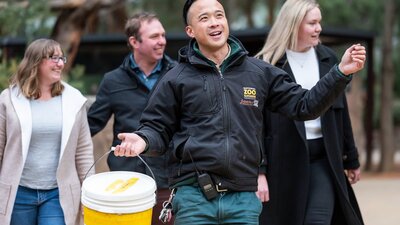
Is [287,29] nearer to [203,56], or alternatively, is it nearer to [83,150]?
[203,56]

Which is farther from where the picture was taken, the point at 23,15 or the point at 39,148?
the point at 23,15

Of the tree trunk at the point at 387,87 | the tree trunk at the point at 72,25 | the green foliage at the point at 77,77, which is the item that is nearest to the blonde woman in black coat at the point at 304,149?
the green foliage at the point at 77,77

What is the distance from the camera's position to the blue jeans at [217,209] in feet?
10.6

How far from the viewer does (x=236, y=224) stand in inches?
127

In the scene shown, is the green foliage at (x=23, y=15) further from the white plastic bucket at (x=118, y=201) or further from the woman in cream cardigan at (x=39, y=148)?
the white plastic bucket at (x=118, y=201)

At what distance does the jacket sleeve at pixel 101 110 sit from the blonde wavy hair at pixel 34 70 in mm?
472

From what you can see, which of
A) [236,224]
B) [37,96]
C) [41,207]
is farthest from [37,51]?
[236,224]

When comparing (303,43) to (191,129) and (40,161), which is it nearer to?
(191,129)

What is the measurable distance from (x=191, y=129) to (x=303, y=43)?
1.48 metres

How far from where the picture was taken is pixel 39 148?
422cm

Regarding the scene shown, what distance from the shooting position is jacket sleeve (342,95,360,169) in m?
4.64

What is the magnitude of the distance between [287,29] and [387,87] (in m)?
13.4

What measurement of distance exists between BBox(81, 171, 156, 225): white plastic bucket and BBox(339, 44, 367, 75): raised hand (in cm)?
105

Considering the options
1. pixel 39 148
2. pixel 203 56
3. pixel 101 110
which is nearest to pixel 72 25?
pixel 101 110
